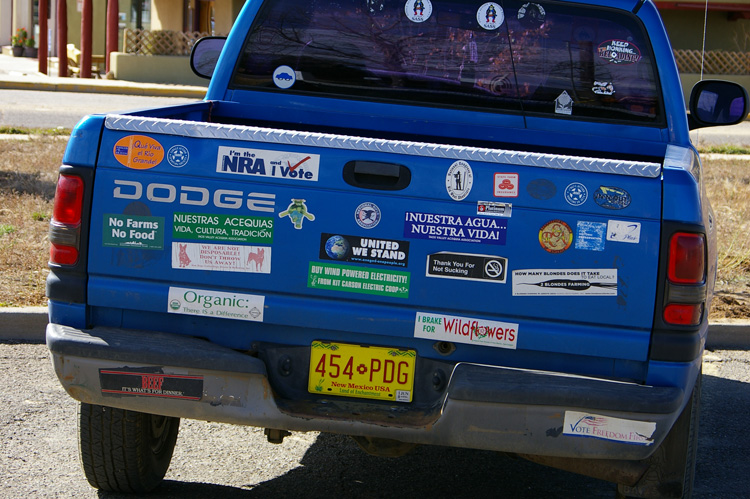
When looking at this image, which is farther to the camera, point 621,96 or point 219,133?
point 621,96

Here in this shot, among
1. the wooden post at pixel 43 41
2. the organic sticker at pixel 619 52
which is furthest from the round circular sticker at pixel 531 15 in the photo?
the wooden post at pixel 43 41

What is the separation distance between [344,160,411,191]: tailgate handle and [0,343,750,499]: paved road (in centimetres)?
Answer: 144

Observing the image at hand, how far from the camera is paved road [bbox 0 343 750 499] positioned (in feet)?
12.6

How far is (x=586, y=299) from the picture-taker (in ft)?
9.97

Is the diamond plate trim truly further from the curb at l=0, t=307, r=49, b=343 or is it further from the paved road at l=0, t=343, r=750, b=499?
the curb at l=0, t=307, r=49, b=343

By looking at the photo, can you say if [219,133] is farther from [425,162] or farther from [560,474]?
[560,474]

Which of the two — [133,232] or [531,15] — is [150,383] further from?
[531,15]

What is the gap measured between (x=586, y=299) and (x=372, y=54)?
1.86m

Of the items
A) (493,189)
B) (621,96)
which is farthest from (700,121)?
(493,189)

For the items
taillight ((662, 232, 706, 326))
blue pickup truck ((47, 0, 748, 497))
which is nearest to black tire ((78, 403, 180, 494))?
blue pickup truck ((47, 0, 748, 497))

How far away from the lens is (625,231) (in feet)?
9.84

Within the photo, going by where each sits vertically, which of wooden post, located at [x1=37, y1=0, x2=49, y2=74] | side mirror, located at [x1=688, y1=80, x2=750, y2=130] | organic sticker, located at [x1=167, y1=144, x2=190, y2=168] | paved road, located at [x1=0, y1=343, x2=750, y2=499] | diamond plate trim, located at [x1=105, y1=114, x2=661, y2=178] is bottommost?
paved road, located at [x1=0, y1=343, x2=750, y2=499]

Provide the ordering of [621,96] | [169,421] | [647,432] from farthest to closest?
[621,96] < [169,421] < [647,432]

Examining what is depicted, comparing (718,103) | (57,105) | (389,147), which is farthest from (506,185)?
(57,105)
